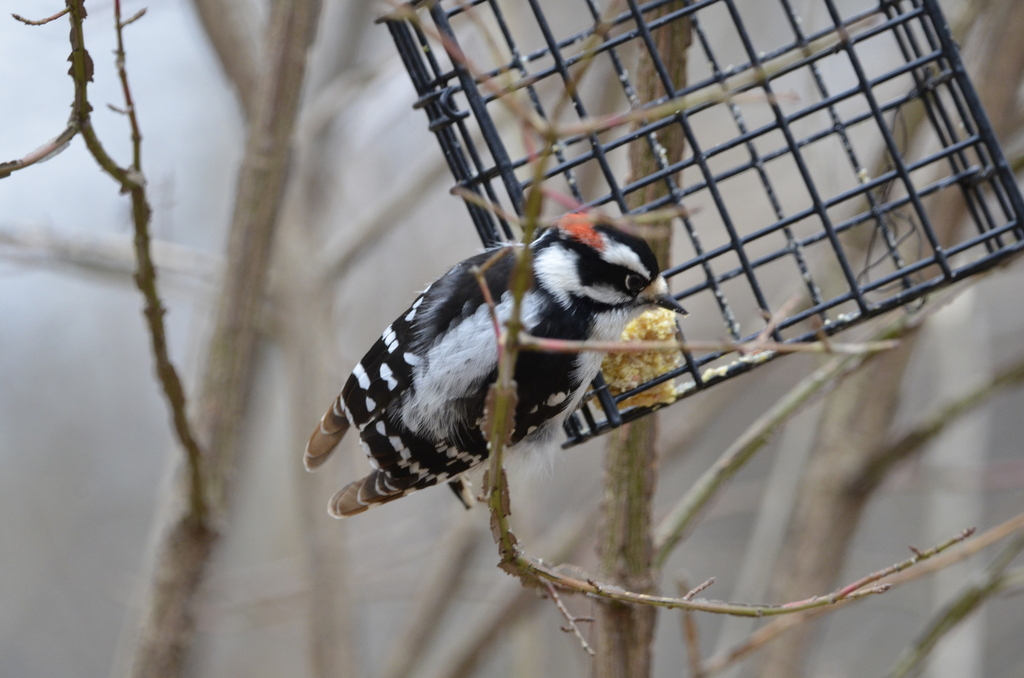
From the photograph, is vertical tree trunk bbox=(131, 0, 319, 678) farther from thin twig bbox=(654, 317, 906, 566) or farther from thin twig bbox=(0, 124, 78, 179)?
thin twig bbox=(654, 317, 906, 566)

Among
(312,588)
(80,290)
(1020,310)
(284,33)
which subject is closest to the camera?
(284,33)

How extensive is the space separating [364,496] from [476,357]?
1.35ft

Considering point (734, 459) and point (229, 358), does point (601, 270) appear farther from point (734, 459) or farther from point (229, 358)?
point (229, 358)

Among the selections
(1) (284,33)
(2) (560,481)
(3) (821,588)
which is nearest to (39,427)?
(2) (560,481)

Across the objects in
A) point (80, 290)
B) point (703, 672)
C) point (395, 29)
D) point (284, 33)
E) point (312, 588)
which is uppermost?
point (80, 290)

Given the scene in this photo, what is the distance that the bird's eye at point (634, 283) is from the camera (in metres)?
1.72

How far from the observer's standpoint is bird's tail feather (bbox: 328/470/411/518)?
191cm

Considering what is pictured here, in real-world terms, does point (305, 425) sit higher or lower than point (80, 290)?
lower

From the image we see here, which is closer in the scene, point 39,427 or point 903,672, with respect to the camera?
point 903,672

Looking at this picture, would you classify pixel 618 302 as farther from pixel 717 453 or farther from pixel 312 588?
pixel 717 453

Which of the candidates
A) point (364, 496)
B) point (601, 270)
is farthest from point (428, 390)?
point (601, 270)

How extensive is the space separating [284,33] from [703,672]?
5.45 ft

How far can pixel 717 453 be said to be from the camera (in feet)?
19.7

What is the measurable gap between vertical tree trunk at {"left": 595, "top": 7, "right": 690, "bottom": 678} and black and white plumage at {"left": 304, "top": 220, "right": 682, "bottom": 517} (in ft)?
0.42
